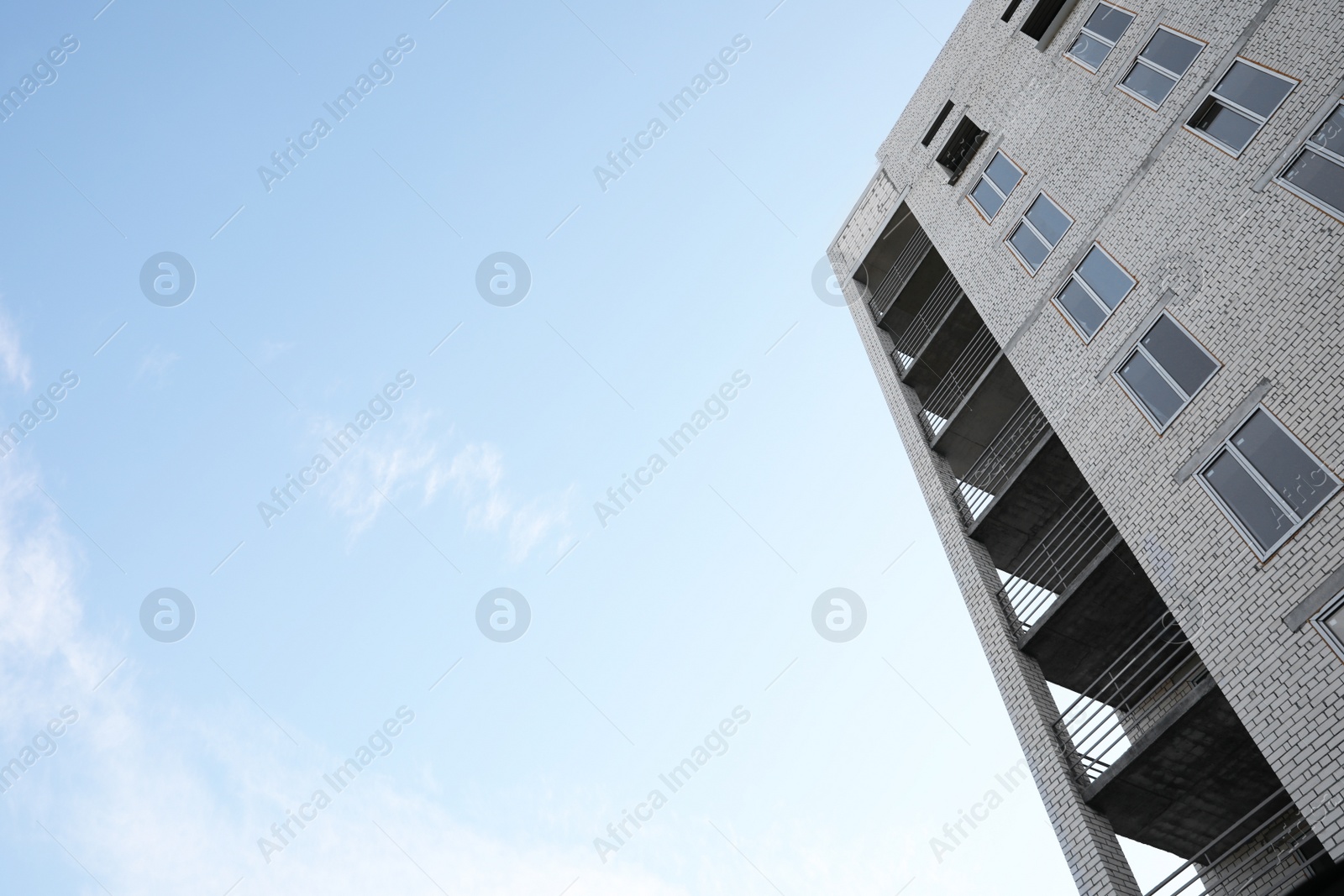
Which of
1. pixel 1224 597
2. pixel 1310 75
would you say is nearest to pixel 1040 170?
pixel 1310 75

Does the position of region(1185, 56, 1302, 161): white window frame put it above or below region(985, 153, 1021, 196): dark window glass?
above

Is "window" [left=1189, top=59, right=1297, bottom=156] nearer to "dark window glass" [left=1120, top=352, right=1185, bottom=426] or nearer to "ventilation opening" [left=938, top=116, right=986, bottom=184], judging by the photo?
"dark window glass" [left=1120, top=352, right=1185, bottom=426]

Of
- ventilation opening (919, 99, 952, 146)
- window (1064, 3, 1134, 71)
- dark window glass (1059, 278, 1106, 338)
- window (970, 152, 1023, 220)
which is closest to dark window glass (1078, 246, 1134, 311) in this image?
dark window glass (1059, 278, 1106, 338)

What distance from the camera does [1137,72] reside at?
46.0 feet

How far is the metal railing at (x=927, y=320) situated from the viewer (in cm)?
1916

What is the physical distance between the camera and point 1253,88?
11727 mm

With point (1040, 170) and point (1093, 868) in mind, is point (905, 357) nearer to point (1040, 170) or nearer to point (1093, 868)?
point (1040, 170)

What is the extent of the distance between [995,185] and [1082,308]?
4269 millimetres

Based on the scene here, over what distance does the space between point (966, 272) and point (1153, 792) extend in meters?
9.40

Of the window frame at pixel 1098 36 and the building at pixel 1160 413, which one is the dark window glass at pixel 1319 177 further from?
the window frame at pixel 1098 36

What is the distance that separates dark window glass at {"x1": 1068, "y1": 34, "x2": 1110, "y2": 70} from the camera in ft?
49.2

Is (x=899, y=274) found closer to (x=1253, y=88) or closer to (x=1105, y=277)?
(x=1105, y=277)

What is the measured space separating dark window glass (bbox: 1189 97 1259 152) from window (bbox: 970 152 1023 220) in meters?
3.83

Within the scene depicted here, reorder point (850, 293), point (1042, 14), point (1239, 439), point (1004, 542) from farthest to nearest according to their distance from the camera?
point (850, 293), point (1042, 14), point (1004, 542), point (1239, 439)
